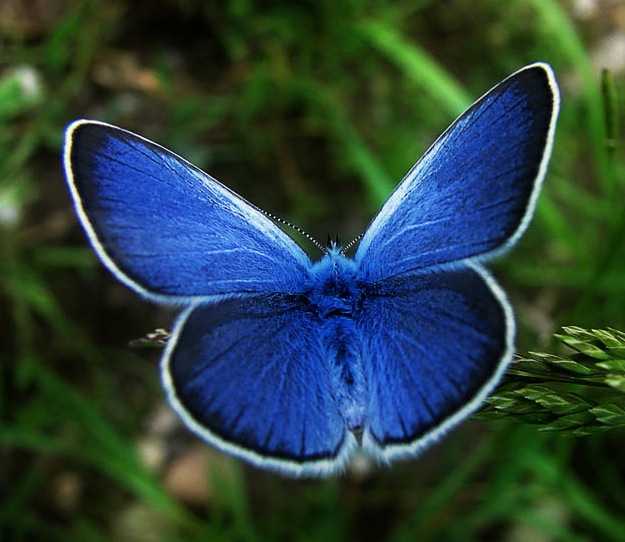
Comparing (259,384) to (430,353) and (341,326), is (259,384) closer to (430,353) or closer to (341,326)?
(341,326)

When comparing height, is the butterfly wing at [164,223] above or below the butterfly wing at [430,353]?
above

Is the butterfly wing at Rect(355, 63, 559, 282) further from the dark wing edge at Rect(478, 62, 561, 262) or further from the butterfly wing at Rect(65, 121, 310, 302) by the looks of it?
the butterfly wing at Rect(65, 121, 310, 302)

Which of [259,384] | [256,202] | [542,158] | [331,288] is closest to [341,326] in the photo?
[331,288]

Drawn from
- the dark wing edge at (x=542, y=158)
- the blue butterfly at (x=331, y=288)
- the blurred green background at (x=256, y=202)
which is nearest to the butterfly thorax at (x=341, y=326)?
the blue butterfly at (x=331, y=288)

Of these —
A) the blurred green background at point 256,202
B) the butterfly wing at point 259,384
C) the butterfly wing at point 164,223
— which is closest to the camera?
the butterfly wing at point 259,384

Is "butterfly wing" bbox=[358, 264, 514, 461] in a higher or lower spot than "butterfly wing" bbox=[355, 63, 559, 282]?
lower

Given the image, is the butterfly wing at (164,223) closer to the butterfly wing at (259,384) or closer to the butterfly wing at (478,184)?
the butterfly wing at (259,384)

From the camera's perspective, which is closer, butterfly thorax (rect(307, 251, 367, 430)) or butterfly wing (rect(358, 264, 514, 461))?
butterfly wing (rect(358, 264, 514, 461))

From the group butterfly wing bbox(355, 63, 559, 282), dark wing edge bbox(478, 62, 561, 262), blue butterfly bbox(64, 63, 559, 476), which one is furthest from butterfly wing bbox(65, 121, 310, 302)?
dark wing edge bbox(478, 62, 561, 262)
